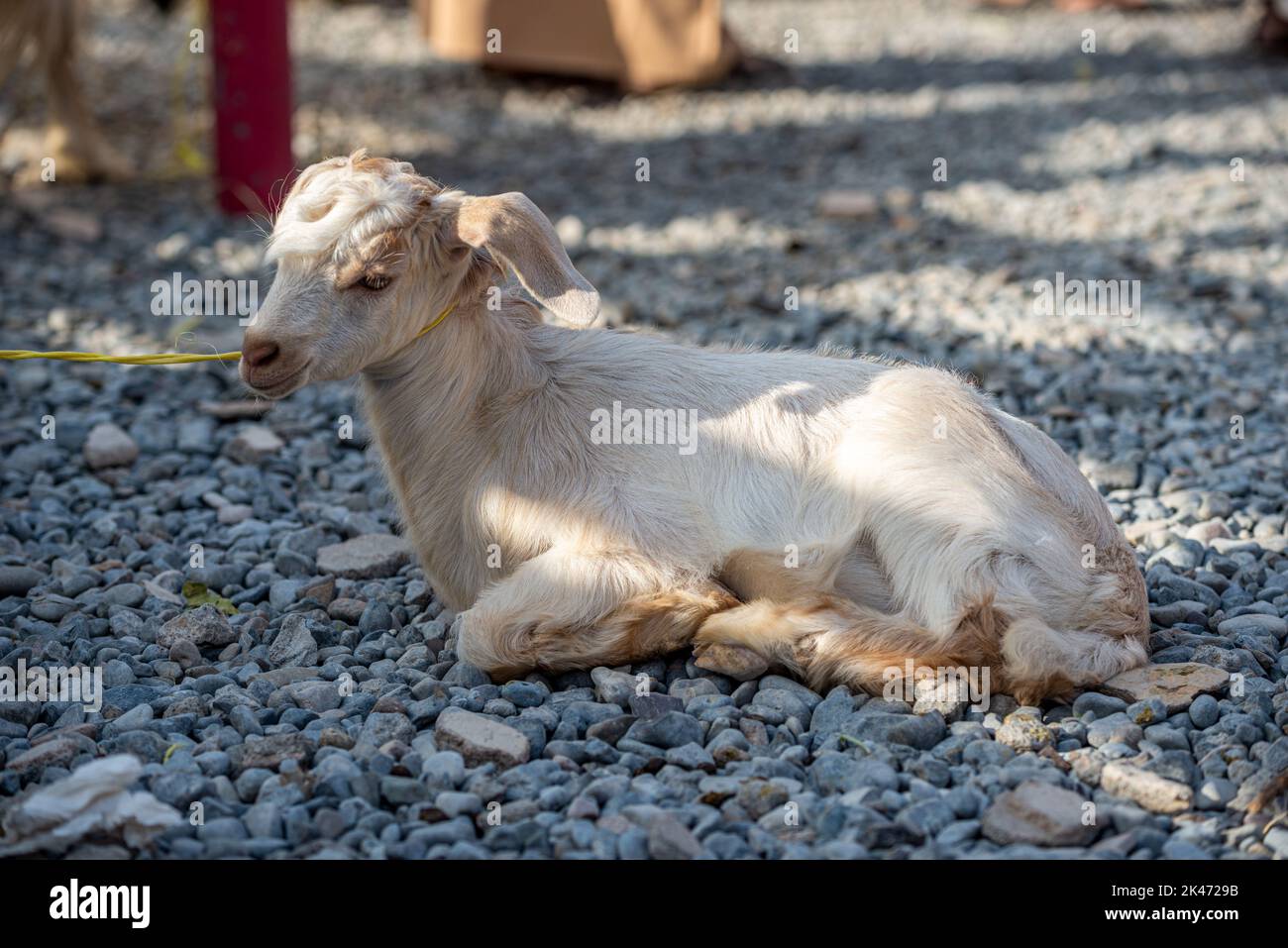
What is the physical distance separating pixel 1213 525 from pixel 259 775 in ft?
10.5

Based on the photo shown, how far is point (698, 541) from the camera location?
3.65 meters

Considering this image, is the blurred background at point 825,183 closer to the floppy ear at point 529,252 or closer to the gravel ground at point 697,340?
the gravel ground at point 697,340

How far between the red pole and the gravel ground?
0.34 m

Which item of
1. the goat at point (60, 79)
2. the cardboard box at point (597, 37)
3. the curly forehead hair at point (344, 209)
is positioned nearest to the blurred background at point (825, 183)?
the cardboard box at point (597, 37)

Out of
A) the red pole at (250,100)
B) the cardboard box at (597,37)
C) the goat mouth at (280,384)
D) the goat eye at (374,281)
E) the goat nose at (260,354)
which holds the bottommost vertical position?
the goat mouth at (280,384)

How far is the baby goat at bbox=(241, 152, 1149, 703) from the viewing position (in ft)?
11.4

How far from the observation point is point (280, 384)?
11.4 feet

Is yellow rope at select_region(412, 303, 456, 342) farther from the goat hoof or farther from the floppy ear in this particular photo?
the goat hoof

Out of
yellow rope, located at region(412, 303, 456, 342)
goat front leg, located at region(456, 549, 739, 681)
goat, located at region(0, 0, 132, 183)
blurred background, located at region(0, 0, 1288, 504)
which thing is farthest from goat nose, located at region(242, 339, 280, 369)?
goat, located at region(0, 0, 132, 183)

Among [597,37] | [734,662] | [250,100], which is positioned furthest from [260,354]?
[597,37]

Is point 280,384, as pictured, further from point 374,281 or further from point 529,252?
point 529,252

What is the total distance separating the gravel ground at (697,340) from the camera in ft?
9.98

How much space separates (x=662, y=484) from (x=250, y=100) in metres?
5.54

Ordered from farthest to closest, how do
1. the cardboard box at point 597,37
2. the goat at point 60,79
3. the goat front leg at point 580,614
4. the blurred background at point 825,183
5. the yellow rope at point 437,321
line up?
the cardboard box at point 597,37, the goat at point 60,79, the blurred background at point 825,183, the yellow rope at point 437,321, the goat front leg at point 580,614
